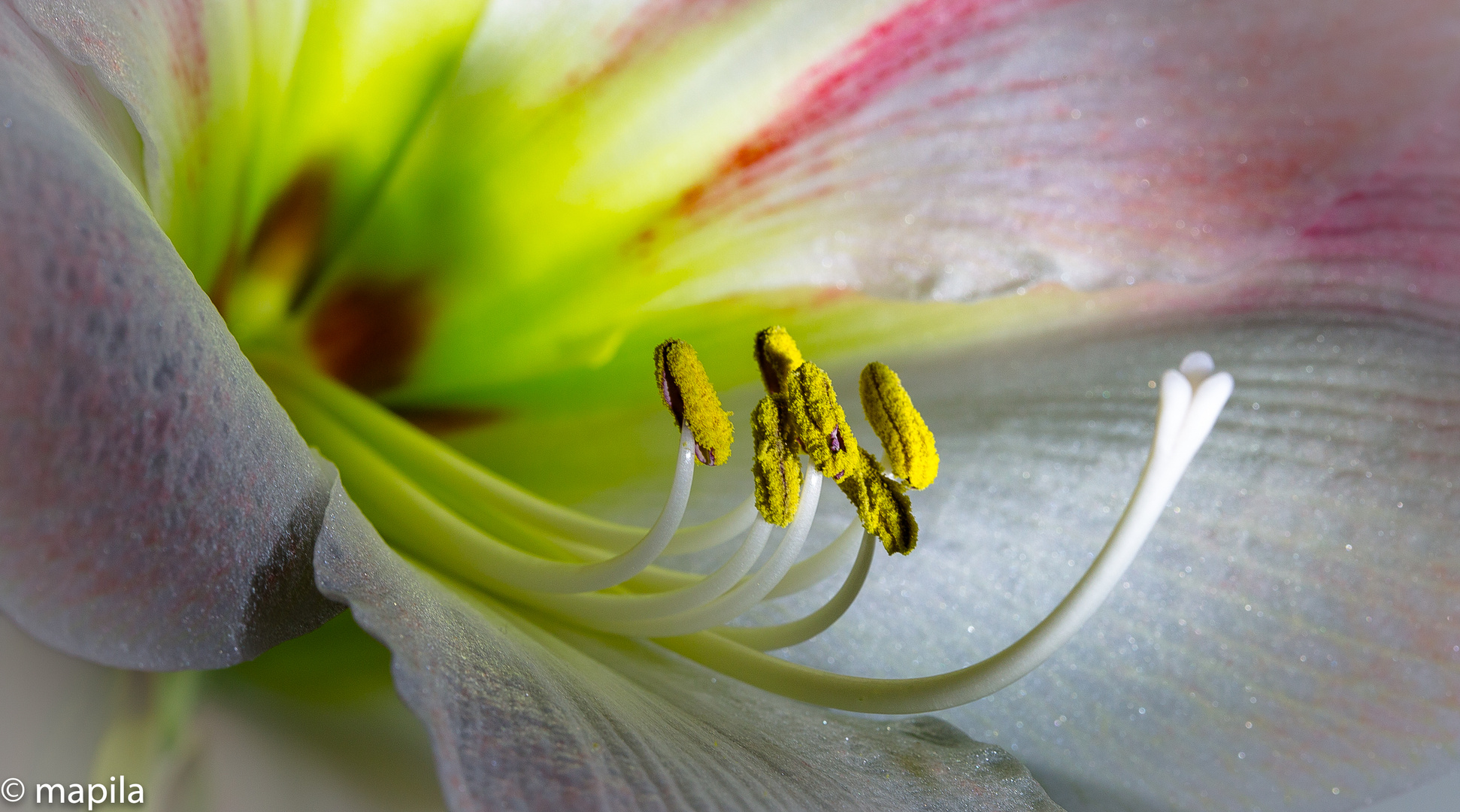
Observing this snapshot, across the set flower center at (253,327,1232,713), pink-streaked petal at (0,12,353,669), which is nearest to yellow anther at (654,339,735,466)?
flower center at (253,327,1232,713)

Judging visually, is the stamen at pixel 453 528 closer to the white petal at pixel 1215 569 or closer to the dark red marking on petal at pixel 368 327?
the dark red marking on petal at pixel 368 327

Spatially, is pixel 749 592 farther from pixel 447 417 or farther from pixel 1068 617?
pixel 447 417

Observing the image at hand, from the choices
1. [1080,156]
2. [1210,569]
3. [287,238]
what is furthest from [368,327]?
[1210,569]

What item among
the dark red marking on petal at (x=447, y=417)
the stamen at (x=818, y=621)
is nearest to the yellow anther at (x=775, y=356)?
the stamen at (x=818, y=621)

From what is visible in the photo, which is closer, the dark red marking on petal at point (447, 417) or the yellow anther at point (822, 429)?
the yellow anther at point (822, 429)

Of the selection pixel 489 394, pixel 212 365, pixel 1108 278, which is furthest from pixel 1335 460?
pixel 212 365

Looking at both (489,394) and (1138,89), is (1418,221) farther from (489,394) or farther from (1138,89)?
(489,394)
